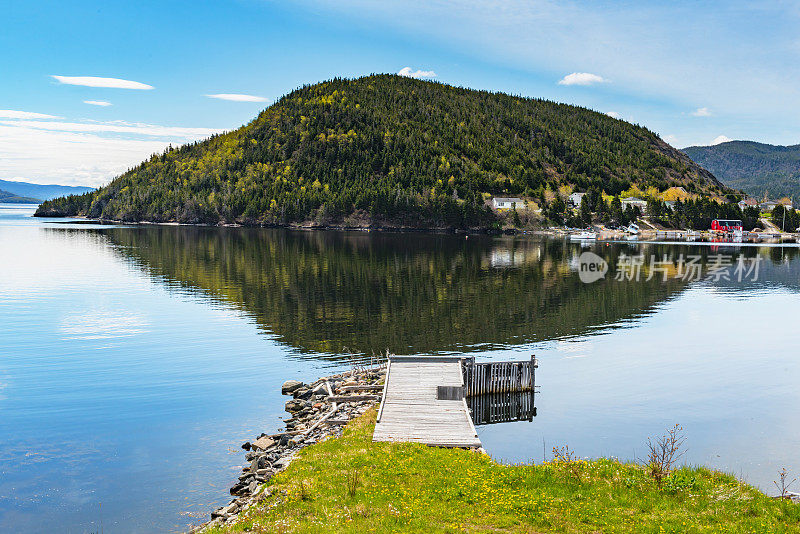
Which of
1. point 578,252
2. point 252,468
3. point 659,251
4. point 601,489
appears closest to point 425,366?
point 252,468

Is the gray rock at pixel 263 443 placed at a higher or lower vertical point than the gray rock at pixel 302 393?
lower

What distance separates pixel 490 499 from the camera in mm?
18812

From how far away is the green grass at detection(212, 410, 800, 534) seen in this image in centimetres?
1717

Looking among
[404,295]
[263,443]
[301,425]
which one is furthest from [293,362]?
[404,295]

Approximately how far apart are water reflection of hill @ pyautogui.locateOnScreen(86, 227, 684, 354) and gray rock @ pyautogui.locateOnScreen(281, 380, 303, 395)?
10350 millimetres

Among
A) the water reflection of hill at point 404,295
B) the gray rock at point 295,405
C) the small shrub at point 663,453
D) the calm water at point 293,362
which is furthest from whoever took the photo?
the water reflection of hill at point 404,295

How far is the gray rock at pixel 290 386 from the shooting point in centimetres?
3791

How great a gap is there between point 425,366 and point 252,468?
41.7 feet

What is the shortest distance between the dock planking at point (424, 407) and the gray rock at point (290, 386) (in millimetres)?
7459

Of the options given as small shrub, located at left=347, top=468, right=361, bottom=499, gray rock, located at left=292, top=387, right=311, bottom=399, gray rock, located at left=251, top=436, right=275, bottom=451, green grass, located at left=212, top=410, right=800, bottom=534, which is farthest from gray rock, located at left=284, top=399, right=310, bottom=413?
small shrub, located at left=347, top=468, right=361, bottom=499

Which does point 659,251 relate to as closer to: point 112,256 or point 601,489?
point 112,256

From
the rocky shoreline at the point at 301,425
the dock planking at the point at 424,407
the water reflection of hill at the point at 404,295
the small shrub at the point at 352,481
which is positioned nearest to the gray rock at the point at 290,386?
the rocky shoreline at the point at 301,425

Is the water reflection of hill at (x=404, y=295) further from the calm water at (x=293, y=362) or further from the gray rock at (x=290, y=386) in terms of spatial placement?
the gray rock at (x=290, y=386)

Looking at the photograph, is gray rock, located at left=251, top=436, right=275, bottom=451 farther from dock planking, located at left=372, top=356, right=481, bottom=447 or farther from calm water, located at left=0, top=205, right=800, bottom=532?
A: dock planking, located at left=372, top=356, right=481, bottom=447
